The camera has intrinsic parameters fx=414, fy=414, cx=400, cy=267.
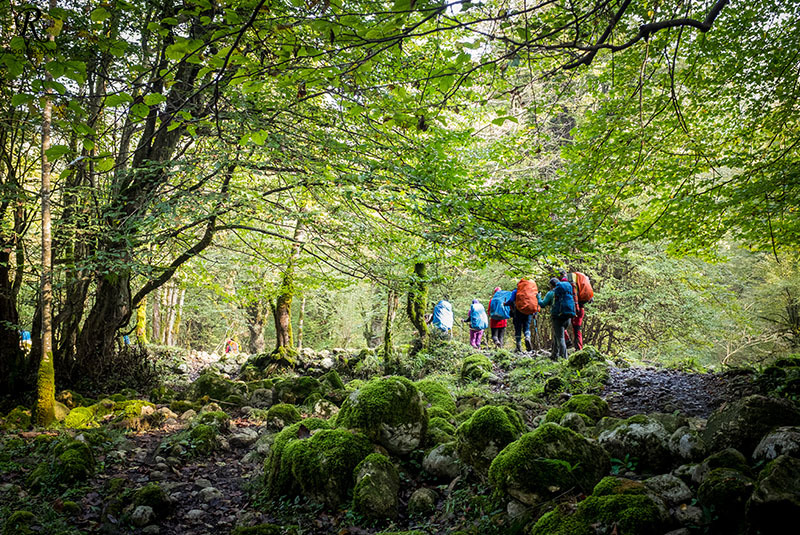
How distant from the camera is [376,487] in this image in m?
4.02

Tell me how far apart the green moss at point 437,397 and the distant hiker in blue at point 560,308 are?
3.97 m

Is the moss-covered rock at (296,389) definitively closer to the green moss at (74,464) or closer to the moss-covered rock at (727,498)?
the green moss at (74,464)

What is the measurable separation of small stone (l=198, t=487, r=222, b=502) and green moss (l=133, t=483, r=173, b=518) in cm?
38

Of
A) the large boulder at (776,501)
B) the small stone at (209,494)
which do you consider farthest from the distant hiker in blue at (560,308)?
the small stone at (209,494)

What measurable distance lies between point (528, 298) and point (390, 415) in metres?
7.66

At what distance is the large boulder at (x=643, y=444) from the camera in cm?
351

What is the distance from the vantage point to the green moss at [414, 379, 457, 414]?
6387mm

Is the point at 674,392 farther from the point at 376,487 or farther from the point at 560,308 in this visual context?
the point at 376,487

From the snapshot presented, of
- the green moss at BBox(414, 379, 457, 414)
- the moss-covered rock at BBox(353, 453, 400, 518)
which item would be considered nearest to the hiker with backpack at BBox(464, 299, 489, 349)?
the green moss at BBox(414, 379, 457, 414)

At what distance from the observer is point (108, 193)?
755 centimetres

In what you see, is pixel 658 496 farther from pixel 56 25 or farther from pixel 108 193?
pixel 108 193

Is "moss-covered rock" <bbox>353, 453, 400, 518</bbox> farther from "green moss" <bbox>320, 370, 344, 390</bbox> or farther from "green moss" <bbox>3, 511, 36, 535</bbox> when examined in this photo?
"green moss" <bbox>320, 370, 344, 390</bbox>

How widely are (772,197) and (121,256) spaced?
389 inches

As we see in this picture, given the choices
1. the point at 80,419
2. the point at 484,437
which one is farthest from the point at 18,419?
the point at 484,437
